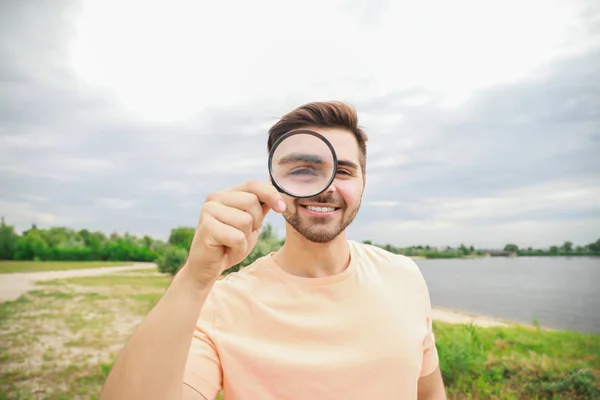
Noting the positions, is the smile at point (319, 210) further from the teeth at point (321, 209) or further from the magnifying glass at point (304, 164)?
the magnifying glass at point (304, 164)

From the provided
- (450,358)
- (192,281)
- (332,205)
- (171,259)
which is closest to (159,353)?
(192,281)

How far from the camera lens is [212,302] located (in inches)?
115

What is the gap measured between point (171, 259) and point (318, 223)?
83.1ft

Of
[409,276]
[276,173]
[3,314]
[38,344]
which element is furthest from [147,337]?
[3,314]

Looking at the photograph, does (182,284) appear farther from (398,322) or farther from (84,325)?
(84,325)

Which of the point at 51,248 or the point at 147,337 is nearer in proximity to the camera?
the point at 147,337

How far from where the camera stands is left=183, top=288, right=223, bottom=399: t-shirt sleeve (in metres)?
2.48

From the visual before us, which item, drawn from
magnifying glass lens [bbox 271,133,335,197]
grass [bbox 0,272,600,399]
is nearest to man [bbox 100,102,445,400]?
magnifying glass lens [bbox 271,133,335,197]

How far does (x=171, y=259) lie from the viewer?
87.1ft

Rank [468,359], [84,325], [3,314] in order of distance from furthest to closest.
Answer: [3,314] < [84,325] < [468,359]

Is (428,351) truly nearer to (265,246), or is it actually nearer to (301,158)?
(301,158)

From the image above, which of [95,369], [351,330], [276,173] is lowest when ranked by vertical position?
[95,369]

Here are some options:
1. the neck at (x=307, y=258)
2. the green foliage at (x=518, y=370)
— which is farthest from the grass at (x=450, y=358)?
the neck at (x=307, y=258)

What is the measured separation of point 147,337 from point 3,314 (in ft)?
57.8
